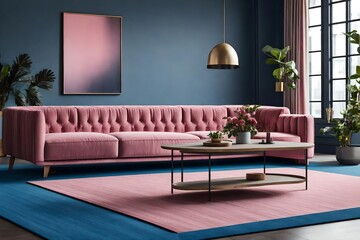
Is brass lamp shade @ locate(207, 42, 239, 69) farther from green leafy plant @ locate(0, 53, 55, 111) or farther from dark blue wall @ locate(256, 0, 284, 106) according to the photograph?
dark blue wall @ locate(256, 0, 284, 106)

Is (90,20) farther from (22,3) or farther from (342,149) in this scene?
(342,149)

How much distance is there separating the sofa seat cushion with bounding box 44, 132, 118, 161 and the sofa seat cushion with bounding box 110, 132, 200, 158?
0.34 feet

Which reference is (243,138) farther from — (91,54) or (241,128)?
(91,54)

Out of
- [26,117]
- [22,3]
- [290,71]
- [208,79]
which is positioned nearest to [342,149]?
[290,71]

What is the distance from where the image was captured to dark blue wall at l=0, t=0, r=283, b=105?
852 centimetres

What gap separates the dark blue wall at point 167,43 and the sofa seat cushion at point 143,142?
85.1 inches

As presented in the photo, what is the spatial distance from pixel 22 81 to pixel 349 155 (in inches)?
173

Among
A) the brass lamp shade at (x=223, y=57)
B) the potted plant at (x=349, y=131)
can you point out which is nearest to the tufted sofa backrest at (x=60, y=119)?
the brass lamp shade at (x=223, y=57)

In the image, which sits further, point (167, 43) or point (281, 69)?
point (167, 43)

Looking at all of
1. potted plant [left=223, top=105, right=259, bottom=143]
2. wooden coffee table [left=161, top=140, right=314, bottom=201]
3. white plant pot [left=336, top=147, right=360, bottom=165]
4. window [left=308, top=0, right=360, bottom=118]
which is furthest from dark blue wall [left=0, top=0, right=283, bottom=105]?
wooden coffee table [left=161, top=140, right=314, bottom=201]

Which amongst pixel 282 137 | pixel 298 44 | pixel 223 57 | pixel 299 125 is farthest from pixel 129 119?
pixel 298 44

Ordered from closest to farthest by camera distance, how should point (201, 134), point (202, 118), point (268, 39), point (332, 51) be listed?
point (201, 134)
point (202, 118)
point (332, 51)
point (268, 39)

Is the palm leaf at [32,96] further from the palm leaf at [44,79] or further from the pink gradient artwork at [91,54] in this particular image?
the pink gradient artwork at [91,54]

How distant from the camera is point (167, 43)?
9508 mm
